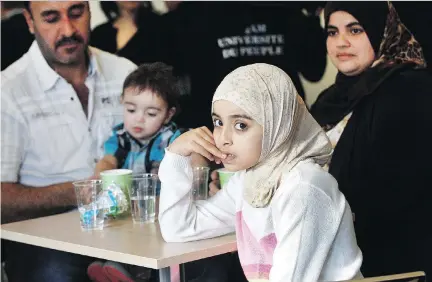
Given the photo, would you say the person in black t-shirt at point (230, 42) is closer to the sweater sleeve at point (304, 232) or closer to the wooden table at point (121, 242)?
the wooden table at point (121, 242)

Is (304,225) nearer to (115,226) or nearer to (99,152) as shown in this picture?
(115,226)

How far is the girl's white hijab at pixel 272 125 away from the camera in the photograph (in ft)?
6.33

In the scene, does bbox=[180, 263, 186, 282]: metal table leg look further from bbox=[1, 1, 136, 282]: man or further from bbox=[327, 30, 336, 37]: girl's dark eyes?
bbox=[327, 30, 336, 37]: girl's dark eyes

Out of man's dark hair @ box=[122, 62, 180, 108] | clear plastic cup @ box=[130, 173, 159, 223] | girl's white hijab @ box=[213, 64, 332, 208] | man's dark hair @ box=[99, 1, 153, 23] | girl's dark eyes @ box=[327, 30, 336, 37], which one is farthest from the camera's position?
girl's dark eyes @ box=[327, 30, 336, 37]

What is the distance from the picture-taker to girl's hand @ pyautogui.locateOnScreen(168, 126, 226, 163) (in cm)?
213

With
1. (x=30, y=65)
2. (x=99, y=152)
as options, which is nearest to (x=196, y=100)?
(x=99, y=152)

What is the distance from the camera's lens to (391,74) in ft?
10.7

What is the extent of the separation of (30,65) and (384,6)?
172 centimetres

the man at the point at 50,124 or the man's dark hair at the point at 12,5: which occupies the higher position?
the man's dark hair at the point at 12,5

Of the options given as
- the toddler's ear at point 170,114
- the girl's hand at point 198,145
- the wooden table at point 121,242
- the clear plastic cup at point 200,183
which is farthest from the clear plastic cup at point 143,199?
the toddler's ear at point 170,114

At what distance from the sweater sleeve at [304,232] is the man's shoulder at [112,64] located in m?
1.31

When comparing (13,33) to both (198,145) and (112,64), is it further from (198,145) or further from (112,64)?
(198,145)

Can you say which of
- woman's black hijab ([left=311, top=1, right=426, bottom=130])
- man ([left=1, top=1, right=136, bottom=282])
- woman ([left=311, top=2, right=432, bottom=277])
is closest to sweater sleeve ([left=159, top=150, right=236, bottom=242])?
man ([left=1, top=1, right=136, bottom=282])

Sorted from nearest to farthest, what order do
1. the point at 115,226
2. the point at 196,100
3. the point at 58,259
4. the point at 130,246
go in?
the point at 130,246 → the point at 115,226 → the point at 58,259 → the point at 196,100
